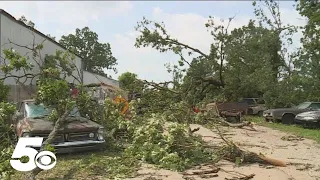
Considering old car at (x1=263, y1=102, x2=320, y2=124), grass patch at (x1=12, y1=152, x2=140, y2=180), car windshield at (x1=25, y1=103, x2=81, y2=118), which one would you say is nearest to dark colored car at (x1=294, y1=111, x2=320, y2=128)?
old car at (x1=263, y1=102, x2=320, y2=124)

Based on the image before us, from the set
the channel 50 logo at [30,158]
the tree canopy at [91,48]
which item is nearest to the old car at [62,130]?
the channel 50 logo at [30,158]

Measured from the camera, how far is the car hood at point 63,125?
30.5 ft

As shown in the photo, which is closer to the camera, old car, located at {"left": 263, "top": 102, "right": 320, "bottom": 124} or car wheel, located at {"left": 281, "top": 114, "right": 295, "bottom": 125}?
old car, located at {"left": 263, "top": 102, "right": 320, "bottom": 124}

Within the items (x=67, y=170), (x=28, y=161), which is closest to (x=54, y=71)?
(x=67, y=170)

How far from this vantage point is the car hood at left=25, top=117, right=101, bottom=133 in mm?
9289

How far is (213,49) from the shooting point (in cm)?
2666

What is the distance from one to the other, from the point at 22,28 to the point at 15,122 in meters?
12.0

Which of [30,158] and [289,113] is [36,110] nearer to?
[30,158]

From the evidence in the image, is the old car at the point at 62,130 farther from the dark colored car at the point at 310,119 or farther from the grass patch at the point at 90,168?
the dark colored car at the point at 310,119

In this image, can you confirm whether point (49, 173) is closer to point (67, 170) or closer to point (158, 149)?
point (67, 170)

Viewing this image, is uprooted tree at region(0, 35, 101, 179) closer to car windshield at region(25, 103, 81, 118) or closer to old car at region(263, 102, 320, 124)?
car windshield at region(25, 103, 81, 118)

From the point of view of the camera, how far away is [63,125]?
379 inches

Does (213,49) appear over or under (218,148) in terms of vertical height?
over

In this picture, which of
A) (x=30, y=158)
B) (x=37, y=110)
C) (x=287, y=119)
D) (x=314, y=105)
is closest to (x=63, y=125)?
(x=37, y=110)
